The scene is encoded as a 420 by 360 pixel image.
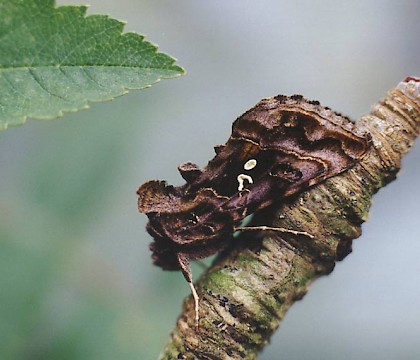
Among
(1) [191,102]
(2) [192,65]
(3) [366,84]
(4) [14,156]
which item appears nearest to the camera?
(4) [14,156]

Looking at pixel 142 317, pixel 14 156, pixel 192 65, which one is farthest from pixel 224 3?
pixel 142 317

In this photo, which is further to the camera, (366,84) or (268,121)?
(366,84)

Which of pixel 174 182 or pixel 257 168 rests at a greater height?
pixel 174 182

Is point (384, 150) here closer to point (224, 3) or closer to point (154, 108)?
point (154, 108)

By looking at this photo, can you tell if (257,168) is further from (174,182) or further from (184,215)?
(174,182)

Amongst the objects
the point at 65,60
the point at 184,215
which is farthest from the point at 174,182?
the point at 65,60

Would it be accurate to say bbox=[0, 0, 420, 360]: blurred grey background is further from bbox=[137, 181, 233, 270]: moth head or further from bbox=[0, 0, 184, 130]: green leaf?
bbox=[0, 0, 184, 130]: green leaf

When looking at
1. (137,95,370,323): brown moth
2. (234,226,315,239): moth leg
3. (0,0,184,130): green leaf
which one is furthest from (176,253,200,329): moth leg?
(0,0,184,130): green leaf
